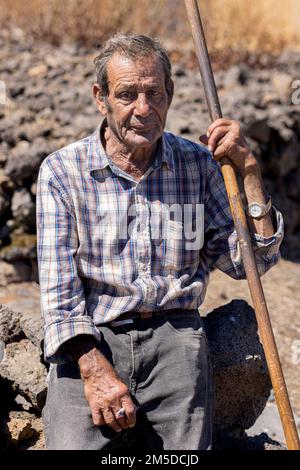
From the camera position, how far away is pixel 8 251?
237 inches

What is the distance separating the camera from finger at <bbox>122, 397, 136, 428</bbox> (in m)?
2.64

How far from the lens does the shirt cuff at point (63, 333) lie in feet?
8.81

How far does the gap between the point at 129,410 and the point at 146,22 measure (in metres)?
8.20

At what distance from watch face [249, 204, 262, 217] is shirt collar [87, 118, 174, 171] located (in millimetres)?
356

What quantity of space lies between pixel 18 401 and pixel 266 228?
52.8 inches

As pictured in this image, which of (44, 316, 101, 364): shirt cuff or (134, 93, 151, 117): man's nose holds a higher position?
(134, 93, 151, 117): man's nose

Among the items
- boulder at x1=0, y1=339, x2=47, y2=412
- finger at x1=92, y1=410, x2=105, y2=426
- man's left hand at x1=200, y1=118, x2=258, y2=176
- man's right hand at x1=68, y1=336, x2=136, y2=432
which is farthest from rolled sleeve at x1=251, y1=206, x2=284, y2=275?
boulder at x1=0, y1=339, x2=47, y2=412

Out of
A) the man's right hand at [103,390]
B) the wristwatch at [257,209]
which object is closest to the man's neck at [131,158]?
the wristwatch at [257,209]

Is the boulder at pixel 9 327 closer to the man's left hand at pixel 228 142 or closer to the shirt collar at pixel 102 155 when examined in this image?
the shirt collar at pixel 102 155

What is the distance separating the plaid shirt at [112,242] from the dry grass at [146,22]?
630 centimetres

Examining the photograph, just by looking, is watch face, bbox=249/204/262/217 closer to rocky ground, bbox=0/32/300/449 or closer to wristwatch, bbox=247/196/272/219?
wristwatch, bbox=247/196/272/219

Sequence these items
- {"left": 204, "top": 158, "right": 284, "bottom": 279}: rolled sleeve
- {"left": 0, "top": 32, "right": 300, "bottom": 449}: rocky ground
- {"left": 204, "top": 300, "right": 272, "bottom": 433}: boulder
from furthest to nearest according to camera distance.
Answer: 1. {"left": 0, "top": 32, "right": 300, "bottom": 449}: rocky ground
2. {"left": 204, "top": 300, "right": 272, "bottom": 433}: boulder
3. {"left": 204, "top": 158, "right": 284, "bottom": 279}: rolled sleeve

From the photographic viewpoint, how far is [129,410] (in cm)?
264
